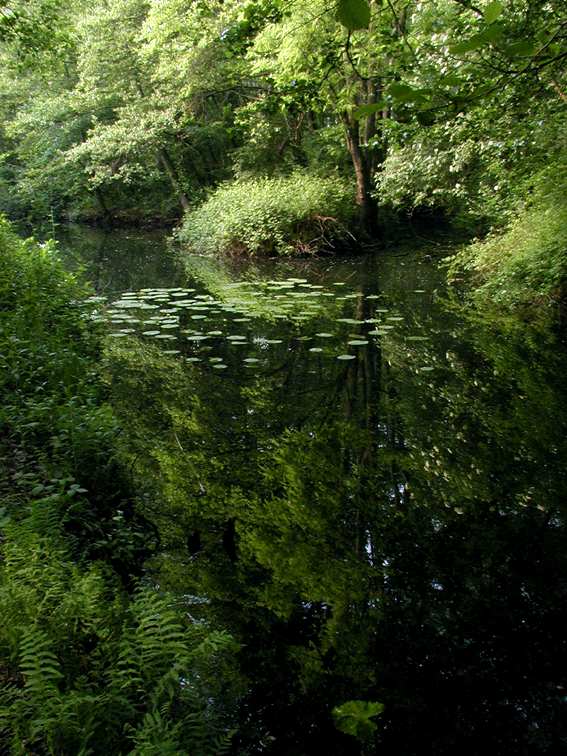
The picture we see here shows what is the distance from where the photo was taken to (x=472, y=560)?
11.1ft

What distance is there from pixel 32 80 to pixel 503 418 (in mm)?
27024

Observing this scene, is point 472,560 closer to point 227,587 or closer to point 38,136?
point 227,587

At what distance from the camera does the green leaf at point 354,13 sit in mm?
1203

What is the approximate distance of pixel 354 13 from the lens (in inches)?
48.1

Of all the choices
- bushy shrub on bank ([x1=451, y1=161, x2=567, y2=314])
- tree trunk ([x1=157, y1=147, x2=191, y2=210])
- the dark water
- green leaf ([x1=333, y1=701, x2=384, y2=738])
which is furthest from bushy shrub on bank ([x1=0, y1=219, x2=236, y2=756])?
tree trunk ([x1=157, y1=147, x2=191, y2=210])

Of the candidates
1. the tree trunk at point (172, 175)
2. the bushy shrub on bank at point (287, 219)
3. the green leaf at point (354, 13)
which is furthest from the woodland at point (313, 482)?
the tree trunk at point (172, 175)

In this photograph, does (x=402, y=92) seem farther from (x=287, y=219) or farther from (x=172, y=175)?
(x=172, y=175)

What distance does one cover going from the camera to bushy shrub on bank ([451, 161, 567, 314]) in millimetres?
7707

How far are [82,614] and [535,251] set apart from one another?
772 cm

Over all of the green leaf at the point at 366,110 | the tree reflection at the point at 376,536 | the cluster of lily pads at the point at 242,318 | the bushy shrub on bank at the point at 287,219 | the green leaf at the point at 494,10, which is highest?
the green leaf at the point at 494,10

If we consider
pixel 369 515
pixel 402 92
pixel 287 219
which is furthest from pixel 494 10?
pixel 287 219

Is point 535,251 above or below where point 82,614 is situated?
above

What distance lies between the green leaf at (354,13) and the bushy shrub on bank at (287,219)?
46.8ft

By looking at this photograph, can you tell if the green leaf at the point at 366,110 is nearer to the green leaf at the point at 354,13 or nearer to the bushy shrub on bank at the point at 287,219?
the green leaf at the point at 354,13
